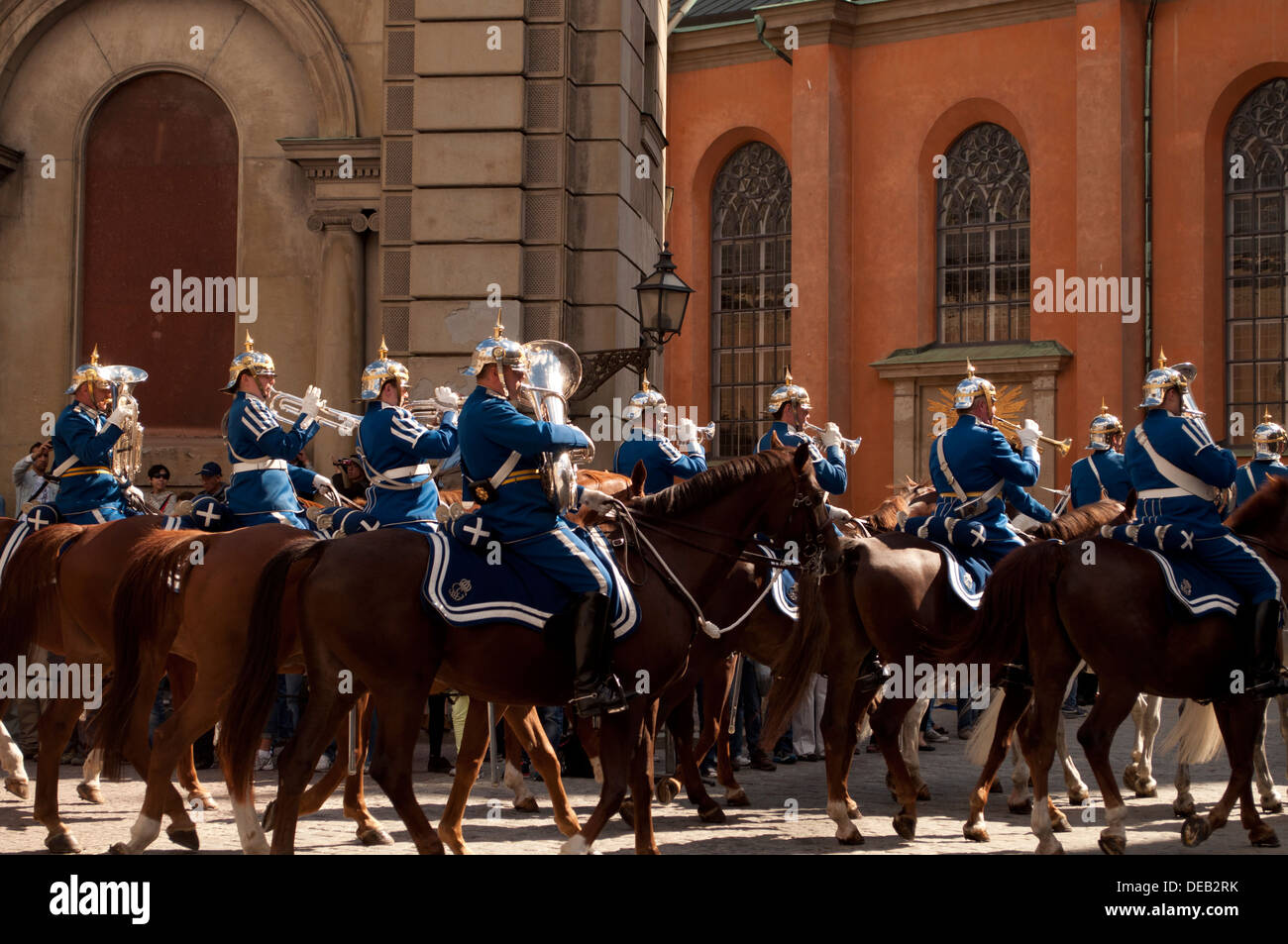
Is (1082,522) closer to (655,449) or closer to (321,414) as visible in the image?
(655,449)

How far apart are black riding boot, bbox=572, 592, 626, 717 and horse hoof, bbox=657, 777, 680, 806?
3.47 m

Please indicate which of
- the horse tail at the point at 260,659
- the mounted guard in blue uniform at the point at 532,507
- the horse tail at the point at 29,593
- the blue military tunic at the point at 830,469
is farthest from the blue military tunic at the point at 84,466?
the blue military tunic at the point at 830,469

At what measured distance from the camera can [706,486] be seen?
9.43 metres

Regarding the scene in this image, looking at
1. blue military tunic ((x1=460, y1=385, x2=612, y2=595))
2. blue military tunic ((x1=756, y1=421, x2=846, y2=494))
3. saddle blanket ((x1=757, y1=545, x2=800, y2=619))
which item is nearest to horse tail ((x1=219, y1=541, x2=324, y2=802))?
blue military tunic ((x1=460, y1=385, x2=612, y2=595))

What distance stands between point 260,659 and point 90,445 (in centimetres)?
376

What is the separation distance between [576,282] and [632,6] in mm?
2962

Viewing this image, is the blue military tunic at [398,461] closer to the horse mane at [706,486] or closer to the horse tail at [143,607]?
the horse tail at [143,607]

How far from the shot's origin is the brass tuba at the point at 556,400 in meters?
8.68

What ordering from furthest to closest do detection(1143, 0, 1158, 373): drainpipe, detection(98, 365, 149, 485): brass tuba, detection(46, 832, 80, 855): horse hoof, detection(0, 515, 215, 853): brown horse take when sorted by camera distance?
detection(1143, 0, 1158, 373): drainpipe, detection(98, 365, 149, 485): brass tuba, detection(0, 515, 215, 853): brown horse, detection(46, 832, 80, 855): horse hoof

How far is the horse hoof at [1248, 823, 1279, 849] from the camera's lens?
9945mm

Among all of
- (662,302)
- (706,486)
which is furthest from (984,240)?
(706,486)

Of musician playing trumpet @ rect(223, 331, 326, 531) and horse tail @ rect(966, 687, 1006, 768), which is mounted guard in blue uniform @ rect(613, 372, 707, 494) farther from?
musician playing trumpet @ rect(223, 331, 326, 531)
